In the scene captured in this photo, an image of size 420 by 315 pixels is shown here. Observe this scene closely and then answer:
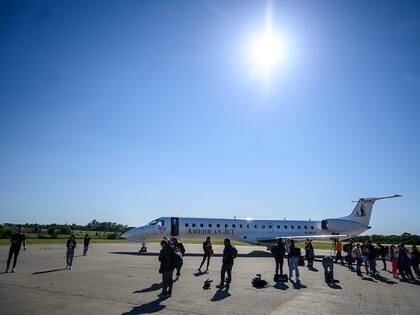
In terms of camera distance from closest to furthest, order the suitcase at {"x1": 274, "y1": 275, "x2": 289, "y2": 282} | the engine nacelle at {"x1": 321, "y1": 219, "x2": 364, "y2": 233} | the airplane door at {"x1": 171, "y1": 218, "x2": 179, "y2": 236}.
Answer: the suitcase at {"x1": 274, "y1": 275, "x2": 289, "y2": 282} < the airplane door at {"x1": 171, "y1": 218, "x2": 179, "y2": 236} < the engine nacelle at {"x1": 321, "y1": 219, "x2": 364, "y2": 233}

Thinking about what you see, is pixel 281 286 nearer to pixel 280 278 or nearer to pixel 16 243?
pixel 280 278

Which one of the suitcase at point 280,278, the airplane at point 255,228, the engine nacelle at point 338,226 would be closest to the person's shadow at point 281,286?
the suitcase at point 280,278

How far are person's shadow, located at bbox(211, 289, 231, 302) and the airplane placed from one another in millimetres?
19439

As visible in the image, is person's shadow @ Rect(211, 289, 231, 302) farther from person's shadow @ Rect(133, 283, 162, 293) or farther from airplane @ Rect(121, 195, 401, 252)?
airplane @ Rect(121, 195, 401, 252)

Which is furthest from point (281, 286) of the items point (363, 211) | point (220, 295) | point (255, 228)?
point (363, 211)

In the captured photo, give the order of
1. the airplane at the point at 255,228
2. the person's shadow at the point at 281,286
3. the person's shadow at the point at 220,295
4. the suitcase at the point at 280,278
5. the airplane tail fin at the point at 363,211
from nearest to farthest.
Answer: the person's shadow at the point at 220,295
the person's shadow at the point at 281,286
the suitcase at the point at 280,278
the airplane at the point at 255,228
the airplane tail fin at the point at 363,211

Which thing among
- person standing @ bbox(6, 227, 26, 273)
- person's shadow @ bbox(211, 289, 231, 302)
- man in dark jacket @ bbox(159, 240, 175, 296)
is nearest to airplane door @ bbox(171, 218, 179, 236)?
person standing @ bbox(6, 227, 26, 273)

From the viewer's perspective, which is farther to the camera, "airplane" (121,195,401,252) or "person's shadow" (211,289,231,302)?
"airplane" (121,195,401,252)

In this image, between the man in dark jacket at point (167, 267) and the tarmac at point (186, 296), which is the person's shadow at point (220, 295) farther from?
the man in dark jacket at point (167, 267)

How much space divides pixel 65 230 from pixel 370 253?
254 ft

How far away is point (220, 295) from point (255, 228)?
26.5 m

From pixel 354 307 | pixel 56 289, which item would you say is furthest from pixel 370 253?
pixel 56 289

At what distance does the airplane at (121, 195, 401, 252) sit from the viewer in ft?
104

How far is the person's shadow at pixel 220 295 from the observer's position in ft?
33.2
